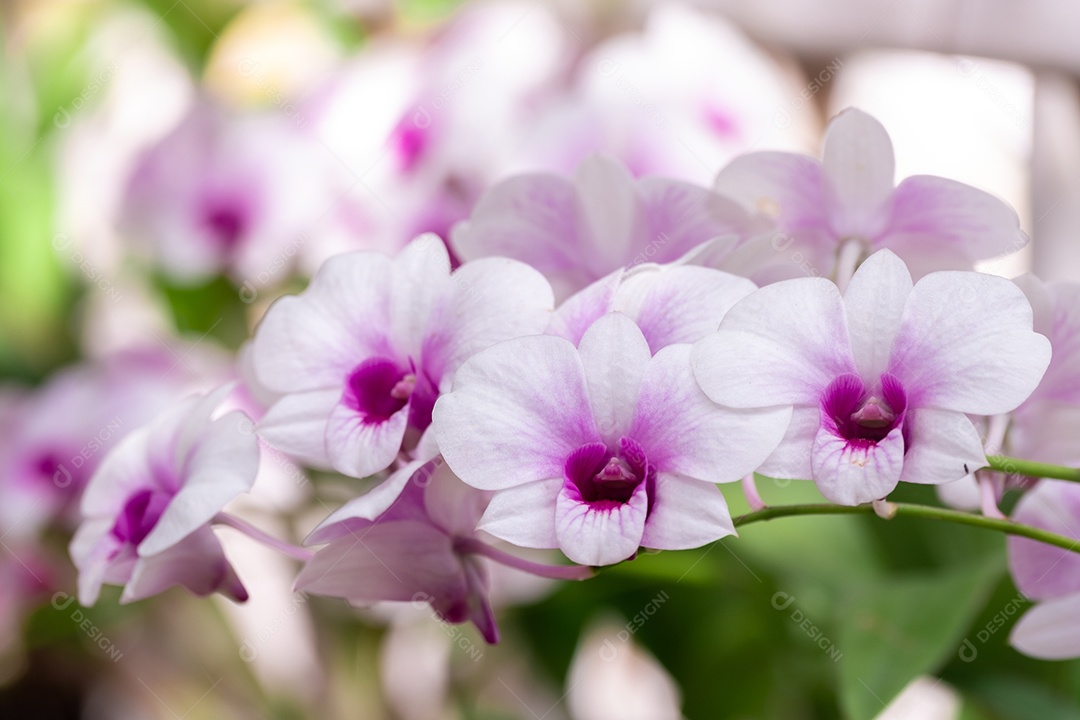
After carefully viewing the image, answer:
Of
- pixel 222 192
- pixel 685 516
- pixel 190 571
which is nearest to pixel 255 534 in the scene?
pixel 190 571

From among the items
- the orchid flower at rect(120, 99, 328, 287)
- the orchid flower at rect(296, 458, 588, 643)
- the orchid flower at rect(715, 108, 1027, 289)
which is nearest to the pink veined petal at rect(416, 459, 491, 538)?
the orchid flower at rect(296, 458, 588, 643)

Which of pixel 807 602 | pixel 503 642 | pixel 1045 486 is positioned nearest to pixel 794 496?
pixel 807 602

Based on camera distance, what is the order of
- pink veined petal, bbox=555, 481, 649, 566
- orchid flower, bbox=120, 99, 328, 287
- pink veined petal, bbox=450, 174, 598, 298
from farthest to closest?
orchid flower, bbox=120, 99, 328, 287, pink veined petal, bbox=450, 174, 598, 298, pink veined petal, bbox=555, 481, 649, 566

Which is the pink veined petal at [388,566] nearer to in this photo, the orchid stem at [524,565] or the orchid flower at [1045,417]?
the orchid stem at [524,565]

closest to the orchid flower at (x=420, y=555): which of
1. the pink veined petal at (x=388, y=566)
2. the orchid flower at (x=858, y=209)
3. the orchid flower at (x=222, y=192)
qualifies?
A: the pink veined petal at (x=388, y=566)

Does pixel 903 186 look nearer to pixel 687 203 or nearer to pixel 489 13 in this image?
pixel 687 203

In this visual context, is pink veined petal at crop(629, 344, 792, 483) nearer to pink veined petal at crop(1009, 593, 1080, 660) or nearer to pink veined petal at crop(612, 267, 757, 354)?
pink veined petal at crop(612, 267, 757, 354)
